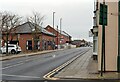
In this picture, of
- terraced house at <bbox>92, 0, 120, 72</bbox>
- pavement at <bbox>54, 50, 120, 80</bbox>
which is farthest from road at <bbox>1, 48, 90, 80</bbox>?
terraced house at <bbox>92, 0, 120, 72</bbox>

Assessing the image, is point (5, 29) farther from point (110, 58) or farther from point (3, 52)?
point (110, 58)

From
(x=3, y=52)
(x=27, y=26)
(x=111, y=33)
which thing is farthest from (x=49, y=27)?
(x=111, y=33)

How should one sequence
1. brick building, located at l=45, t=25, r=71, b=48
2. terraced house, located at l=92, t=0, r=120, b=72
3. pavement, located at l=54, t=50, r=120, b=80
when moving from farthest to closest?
brick building, located at l=45, t=25, r=71, b=48, terraced house, located at l=92, t=0, r=120, b=72, pavement, located at l=54, t=50, r=120, b=80

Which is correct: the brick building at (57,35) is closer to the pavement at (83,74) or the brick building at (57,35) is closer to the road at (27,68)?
the road at (27,68)

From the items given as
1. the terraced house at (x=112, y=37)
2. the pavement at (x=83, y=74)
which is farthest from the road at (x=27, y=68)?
the terraced house at (x=112, y=37)

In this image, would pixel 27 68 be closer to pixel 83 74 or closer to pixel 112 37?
pixel 83 74

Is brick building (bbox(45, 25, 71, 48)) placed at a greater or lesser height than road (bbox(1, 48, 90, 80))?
greater

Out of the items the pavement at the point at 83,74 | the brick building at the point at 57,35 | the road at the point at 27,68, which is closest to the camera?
the pavement at the point at 83,74

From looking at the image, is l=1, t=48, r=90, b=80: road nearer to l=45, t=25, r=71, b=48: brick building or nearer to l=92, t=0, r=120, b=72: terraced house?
l=92, t=0, r=120, b=72: terraced house

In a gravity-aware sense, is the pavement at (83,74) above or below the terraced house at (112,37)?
below

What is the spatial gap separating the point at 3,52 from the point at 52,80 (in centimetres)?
3960

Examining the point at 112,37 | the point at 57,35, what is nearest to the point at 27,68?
the point at 112,37

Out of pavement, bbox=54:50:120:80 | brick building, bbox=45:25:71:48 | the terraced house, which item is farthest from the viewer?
brick building, bbox=45:25:71:48

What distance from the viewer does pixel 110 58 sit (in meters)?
20.2
